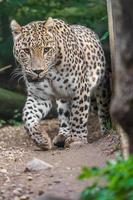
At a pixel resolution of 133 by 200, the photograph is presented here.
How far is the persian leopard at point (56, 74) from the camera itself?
977 centimetres

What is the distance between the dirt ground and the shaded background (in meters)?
1.68

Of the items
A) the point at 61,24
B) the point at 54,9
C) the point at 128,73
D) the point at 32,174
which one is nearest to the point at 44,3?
the point at 54,9

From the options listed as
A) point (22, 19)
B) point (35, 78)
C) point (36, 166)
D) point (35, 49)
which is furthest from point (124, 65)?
point (22, 19)

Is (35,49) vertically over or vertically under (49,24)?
under

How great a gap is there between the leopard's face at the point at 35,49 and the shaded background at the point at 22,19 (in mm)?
1893

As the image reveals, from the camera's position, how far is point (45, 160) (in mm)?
8445

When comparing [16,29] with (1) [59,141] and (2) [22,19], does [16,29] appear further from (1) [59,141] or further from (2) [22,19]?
(2) [22,19]

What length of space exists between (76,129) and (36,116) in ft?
1.79

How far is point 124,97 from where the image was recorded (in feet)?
16.0

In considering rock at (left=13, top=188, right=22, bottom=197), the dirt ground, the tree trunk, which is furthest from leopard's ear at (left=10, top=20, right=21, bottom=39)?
the tree trunk

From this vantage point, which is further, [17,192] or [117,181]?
[17,192]

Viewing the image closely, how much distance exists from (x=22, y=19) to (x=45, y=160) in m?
5.28

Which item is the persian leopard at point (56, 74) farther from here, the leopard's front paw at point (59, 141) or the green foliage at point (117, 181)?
the green foliage at point (117, 181)

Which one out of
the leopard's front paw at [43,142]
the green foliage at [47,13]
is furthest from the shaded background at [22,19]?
the leopard's front paw at [43,142]
